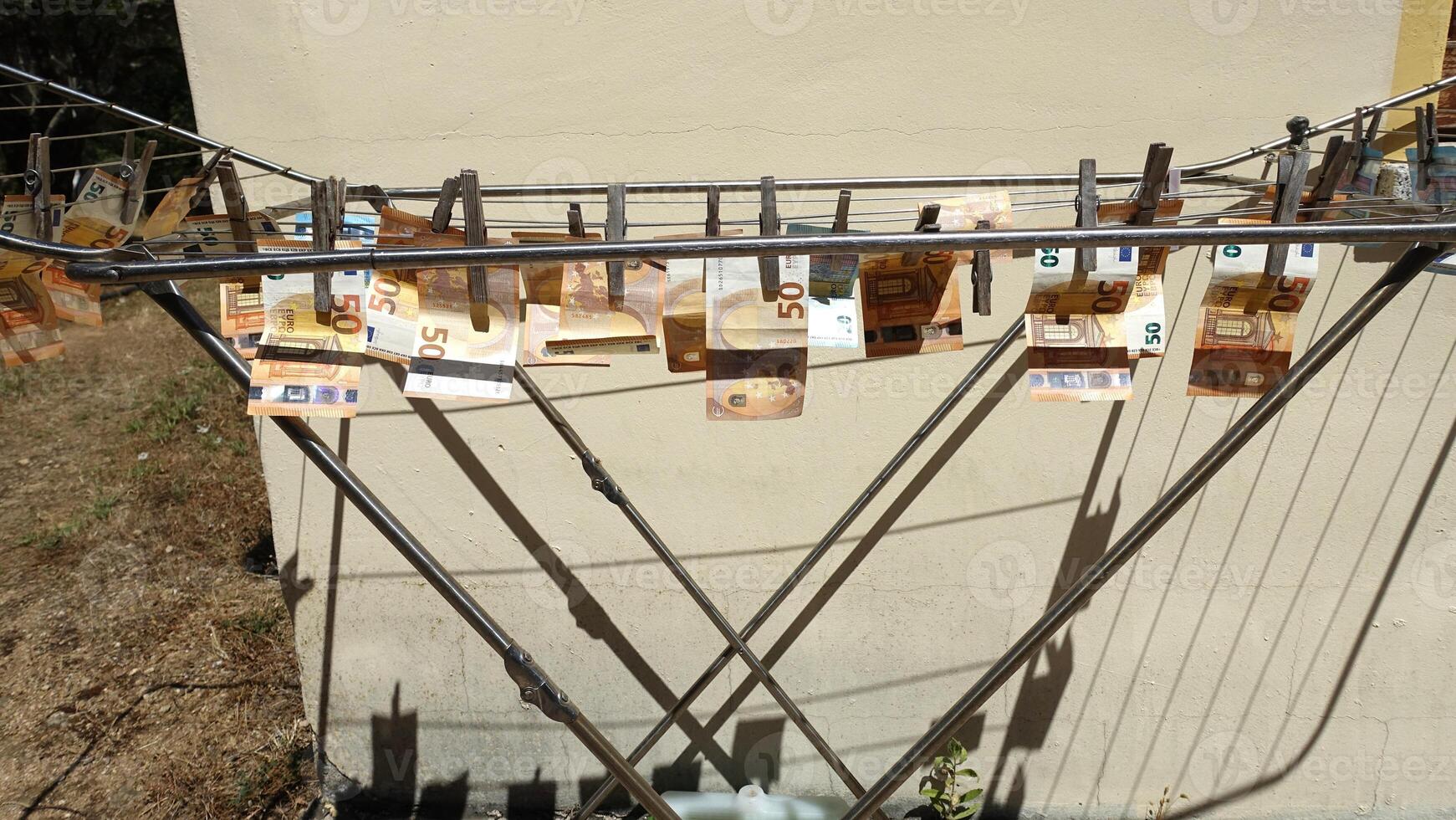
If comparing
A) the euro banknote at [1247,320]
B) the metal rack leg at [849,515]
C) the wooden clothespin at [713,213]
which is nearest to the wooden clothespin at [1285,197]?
the euro banknote at [1247,320]

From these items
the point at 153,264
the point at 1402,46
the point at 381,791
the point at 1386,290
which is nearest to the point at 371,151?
the point at 153,264

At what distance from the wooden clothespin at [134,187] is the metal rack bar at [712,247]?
31cm

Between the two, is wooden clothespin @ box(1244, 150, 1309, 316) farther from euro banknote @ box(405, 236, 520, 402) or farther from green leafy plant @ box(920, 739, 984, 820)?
green leafy plant @ box(920, 739, 984, 820)

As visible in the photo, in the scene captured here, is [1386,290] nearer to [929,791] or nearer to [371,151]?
[929,791]

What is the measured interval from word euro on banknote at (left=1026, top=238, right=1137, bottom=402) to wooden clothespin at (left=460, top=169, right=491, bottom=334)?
4.15 feet

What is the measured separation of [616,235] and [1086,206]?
1.04 m

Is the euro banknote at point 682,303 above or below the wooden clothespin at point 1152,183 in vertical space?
below

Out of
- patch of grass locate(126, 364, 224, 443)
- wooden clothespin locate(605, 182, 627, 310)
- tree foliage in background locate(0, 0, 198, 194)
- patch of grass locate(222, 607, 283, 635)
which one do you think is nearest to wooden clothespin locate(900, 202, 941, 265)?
wooden clothespin locate(605, 182, 627, 310)

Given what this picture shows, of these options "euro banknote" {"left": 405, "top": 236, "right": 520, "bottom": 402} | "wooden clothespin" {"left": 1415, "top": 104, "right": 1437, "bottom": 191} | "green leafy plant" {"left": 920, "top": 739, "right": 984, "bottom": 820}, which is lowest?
"green leafy plant" {"left": 920, "top": 739, "right": 984, "bottom": 820}

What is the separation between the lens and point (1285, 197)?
6.40 feet

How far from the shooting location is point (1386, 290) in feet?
6.52

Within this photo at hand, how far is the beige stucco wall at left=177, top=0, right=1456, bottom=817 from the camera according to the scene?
3.04 metres

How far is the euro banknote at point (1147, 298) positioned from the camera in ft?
7.22

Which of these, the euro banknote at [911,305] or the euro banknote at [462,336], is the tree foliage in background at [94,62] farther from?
the euro banknote at [911,305]
